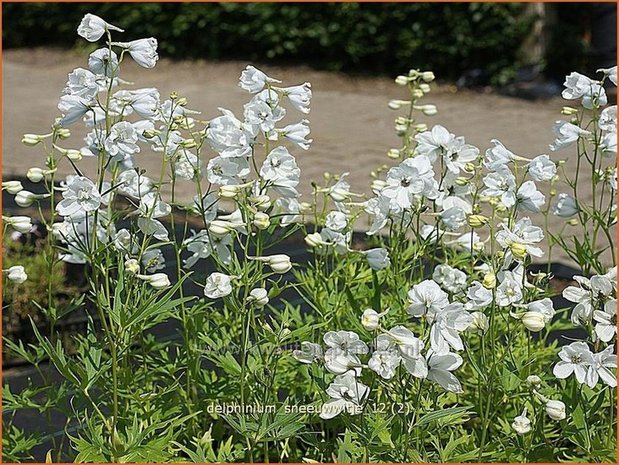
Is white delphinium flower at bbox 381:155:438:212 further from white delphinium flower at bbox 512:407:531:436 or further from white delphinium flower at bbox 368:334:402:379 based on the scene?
white delphinium flower at bbox 512:407:531:436

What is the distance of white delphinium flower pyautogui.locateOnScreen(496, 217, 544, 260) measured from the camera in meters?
1.96

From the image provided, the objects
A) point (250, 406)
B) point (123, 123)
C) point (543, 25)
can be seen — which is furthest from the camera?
point (543, 25)

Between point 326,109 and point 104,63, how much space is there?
22.1 feet

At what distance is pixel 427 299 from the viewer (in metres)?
1.90

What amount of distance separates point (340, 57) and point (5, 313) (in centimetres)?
667

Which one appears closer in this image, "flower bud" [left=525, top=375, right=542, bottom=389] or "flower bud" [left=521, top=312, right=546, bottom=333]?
"flower bud" [left=521, top=312, right=546, bottom=333]

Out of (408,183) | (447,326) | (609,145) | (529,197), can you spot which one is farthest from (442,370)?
(609,145)

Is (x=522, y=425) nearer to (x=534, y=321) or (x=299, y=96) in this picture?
(x=534, y=321)

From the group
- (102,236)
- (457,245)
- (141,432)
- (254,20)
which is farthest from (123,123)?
(254,20)

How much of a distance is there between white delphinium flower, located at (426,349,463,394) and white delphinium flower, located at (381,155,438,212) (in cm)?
33

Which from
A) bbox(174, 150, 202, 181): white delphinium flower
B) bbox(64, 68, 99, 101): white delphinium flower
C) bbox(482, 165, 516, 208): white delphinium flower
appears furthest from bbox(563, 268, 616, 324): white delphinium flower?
bbox(64, 68, 99, 101): white delphinium flower

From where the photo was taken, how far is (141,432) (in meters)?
2.16

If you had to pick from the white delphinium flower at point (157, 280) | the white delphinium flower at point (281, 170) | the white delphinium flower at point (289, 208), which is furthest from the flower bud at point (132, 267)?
the white delphinium flower at point (289, 208)

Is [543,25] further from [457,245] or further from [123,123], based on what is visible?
[123,123]
